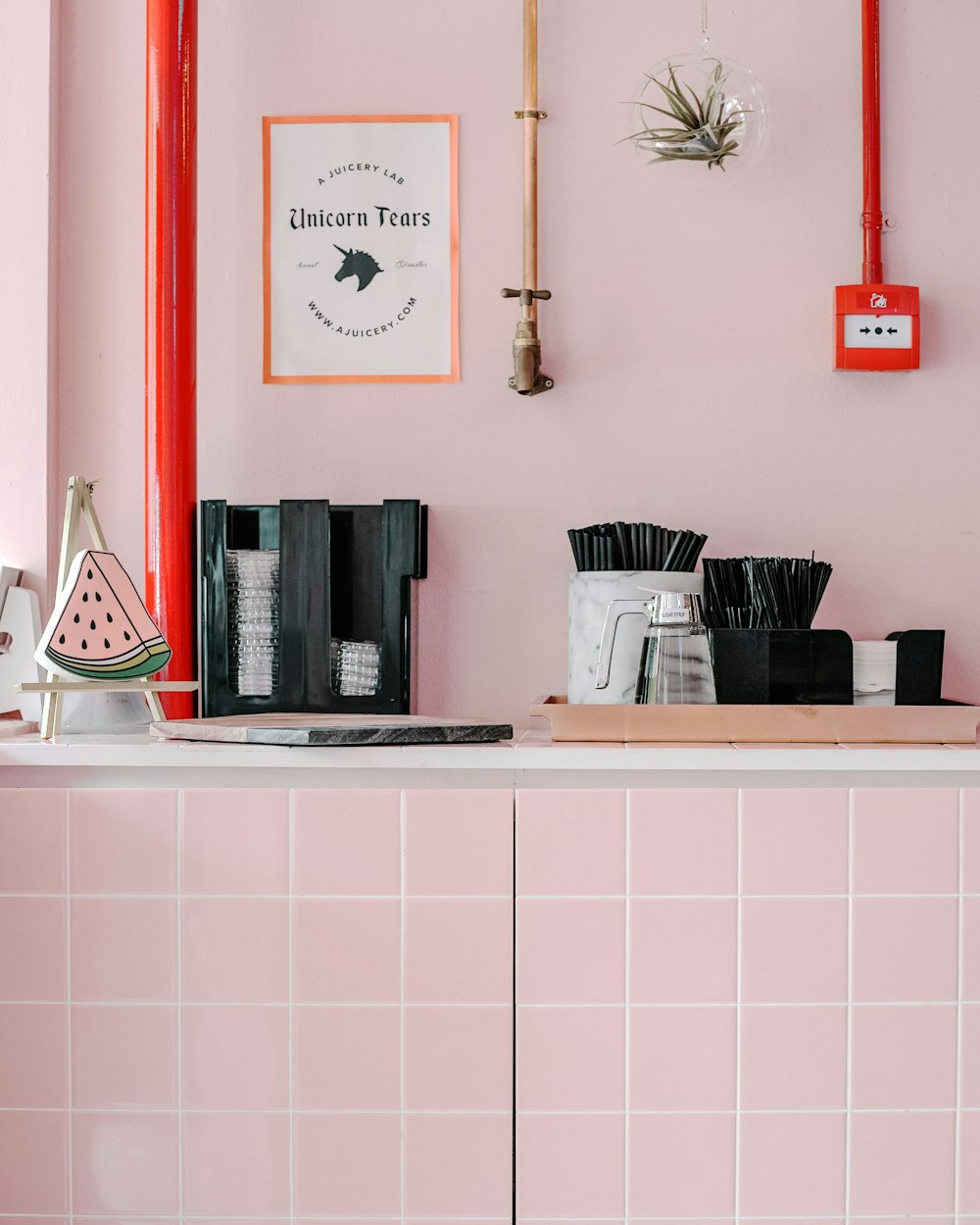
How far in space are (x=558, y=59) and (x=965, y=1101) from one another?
1.30m

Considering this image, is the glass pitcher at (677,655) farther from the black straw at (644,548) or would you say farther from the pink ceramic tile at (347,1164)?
the pink ceramic tile at (347,1164)

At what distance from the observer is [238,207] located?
146 centimetres

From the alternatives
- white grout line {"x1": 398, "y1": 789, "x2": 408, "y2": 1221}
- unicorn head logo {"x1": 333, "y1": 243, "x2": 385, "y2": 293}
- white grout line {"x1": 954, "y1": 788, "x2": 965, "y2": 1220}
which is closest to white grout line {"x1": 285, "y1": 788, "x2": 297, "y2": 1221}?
white grout line {"x1": 398, "y1": 789, "x2": 408, "y2": 1221}

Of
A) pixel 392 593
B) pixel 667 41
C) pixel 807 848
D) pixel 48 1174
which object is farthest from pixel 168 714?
pixel 667 41

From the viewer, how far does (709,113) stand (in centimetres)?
136

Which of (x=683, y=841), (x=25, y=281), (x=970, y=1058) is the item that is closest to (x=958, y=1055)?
(x=970, y=1058)

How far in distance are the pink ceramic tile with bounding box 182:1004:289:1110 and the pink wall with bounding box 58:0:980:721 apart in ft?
1.57

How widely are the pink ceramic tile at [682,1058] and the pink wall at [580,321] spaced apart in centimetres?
47

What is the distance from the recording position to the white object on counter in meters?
1.23

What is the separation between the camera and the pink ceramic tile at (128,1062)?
111 cm

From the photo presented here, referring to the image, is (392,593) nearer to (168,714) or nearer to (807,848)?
(168,714)

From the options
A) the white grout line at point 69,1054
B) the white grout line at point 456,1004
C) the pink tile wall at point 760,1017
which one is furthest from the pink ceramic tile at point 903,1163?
the white grout line at point 69,1054

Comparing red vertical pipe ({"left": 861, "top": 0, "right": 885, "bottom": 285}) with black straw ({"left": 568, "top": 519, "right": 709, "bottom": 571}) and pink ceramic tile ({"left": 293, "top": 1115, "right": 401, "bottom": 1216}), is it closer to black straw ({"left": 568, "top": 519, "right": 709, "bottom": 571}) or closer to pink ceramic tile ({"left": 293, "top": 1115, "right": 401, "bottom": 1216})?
black straw ({"left": 568, "top": 519, "right": 709, "bottom": 571})

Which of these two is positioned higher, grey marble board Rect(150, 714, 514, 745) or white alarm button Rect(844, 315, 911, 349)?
white alarm button Rect(844, 315, 911, 349)
